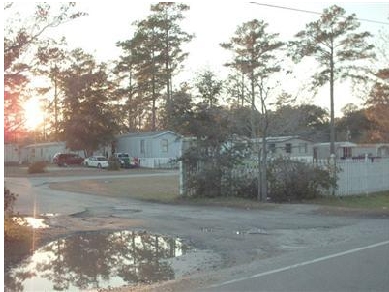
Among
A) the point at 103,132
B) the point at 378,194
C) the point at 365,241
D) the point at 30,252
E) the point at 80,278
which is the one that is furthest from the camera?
the point at 103,132

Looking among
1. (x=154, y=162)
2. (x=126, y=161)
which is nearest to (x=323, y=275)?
(x=126, y=161)

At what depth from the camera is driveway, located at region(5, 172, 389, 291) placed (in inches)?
360

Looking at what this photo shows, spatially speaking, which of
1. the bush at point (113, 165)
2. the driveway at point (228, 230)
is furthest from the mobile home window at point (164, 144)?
the driveway at point (228, 230)

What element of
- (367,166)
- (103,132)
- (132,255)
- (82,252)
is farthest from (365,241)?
(103,132)

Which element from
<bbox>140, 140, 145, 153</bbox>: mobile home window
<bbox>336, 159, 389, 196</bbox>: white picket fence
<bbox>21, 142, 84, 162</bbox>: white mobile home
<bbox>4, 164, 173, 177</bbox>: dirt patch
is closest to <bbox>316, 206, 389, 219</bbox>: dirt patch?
<bbox>336, 159, 389, 196</bbox>: white picket fence

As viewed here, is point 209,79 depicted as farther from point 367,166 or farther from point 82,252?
point 82,252

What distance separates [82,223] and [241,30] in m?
41.2

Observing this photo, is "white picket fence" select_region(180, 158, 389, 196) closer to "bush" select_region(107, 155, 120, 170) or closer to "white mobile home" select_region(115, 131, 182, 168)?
"bush" select_region(107, 155, 120, 170)

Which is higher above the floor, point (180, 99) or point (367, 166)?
point (180, 99)

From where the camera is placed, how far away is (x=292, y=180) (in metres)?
19.9

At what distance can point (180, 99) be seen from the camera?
2050 cm

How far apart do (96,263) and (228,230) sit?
13.6 feet

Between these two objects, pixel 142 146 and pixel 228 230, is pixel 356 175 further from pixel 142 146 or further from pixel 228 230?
pixel 142 146

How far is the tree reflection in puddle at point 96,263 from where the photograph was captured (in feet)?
28.1
